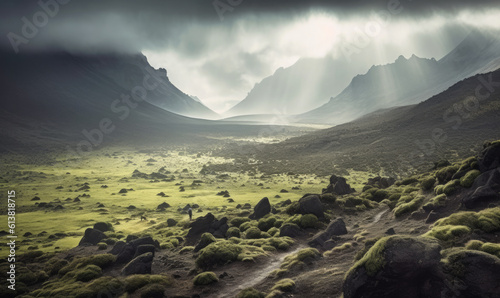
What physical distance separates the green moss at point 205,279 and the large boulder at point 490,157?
28.5 meters

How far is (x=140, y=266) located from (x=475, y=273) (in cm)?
2425

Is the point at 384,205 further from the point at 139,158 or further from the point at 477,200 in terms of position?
the point at 139,158

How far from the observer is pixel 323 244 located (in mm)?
27875

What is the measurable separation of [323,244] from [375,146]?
102781 millimetres

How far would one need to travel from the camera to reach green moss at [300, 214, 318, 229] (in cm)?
3497

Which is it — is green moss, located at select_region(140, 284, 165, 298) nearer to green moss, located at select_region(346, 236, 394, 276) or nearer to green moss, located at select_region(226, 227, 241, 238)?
green moss, located at select_region(346, 236, 394, 276)

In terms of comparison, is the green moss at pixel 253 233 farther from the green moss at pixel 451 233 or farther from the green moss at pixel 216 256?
the green moss at pixel 451 233

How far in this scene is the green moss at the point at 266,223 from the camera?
36681 mm

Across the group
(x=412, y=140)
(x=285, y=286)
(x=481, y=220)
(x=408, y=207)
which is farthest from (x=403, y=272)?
(x=412, y=140)

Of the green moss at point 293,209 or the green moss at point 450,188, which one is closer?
the green moss at point 450,188

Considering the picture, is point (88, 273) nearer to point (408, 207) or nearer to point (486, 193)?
point (408, 207)

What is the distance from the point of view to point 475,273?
13.2m

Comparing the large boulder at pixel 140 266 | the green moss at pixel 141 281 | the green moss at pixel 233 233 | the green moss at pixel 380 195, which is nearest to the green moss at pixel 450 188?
the green moss at pixel 380 195

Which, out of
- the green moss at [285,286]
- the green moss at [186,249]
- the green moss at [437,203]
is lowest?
the green moss at [285,286]
